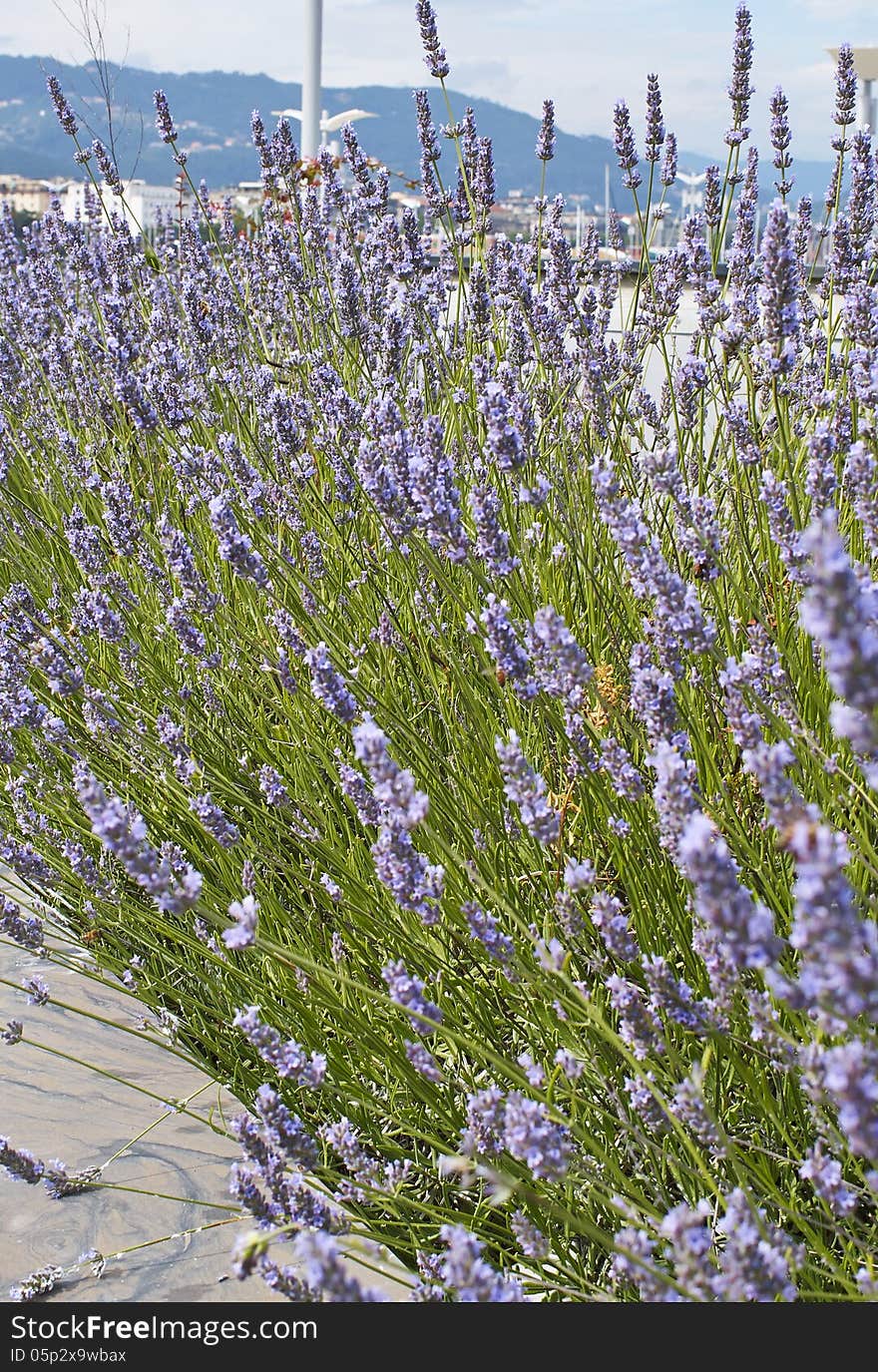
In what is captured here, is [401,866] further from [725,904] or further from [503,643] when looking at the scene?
[725,904]

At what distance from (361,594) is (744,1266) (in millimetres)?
2204

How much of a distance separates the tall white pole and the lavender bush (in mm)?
4375

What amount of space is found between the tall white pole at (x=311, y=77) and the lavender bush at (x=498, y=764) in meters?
4.37

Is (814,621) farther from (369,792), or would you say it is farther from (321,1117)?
(321,1117)

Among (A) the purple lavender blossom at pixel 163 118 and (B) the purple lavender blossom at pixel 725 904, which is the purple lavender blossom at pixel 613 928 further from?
(A) the purple lavender blossom at pixel 163 118

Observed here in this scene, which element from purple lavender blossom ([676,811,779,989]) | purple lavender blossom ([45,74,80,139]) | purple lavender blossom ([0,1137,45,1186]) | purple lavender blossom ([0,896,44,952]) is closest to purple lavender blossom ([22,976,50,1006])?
purple lavender blossom ([0,896,44,952])

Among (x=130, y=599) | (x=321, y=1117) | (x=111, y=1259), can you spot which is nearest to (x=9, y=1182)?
(x=111, y=1259)

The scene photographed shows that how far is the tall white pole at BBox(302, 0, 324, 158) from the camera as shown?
7.80 meters

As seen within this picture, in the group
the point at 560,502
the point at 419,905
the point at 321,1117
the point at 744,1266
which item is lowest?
the point at 321,1117

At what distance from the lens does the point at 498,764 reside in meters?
2.18

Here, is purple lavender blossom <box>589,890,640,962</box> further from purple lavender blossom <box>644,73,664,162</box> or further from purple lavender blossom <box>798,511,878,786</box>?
purple lavender blossom <box>644,73,664,162</box>

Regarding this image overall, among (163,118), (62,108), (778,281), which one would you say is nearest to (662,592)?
(778,281)

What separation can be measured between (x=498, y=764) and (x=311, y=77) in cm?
732

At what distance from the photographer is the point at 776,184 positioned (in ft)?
10.1
